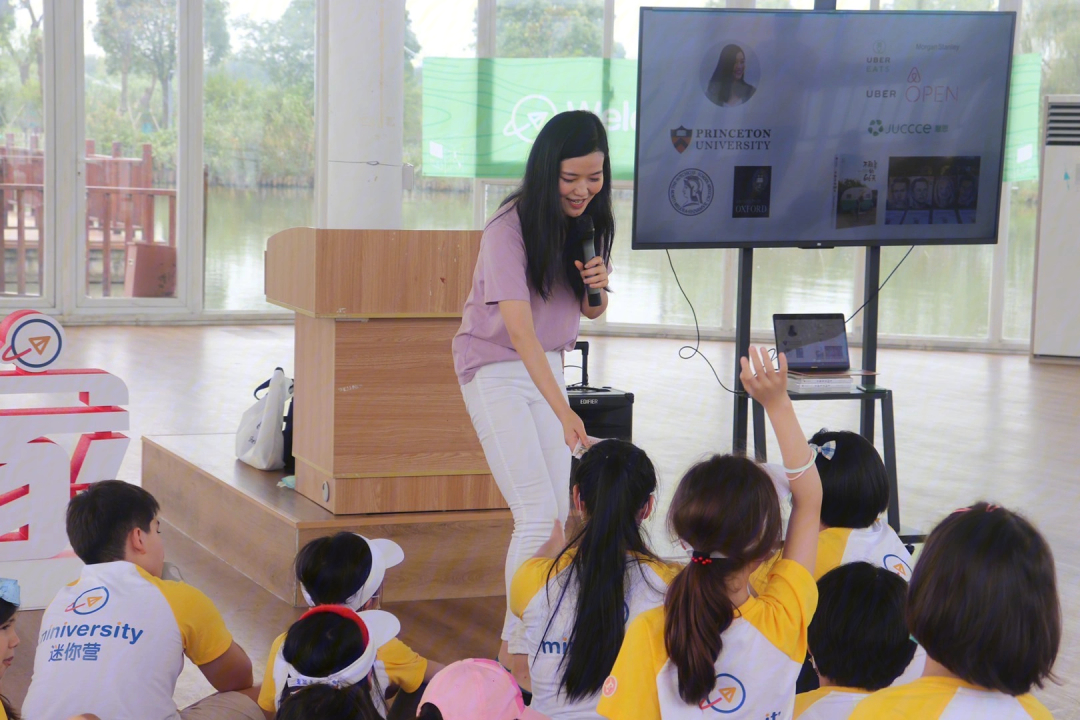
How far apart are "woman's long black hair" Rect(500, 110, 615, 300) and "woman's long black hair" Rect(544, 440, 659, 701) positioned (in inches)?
23.4

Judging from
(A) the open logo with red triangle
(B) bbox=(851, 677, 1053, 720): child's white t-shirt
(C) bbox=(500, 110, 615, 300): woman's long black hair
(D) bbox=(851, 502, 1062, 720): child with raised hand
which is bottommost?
(B) bbox=(851, 677, 1053, 720): child's white t-shirt

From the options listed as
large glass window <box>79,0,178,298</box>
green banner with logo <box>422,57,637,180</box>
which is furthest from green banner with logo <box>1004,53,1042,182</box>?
large glass window <box>79,0,178,298</box>

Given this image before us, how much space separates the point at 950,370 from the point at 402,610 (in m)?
6.13

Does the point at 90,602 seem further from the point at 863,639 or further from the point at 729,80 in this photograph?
the point at 729,80

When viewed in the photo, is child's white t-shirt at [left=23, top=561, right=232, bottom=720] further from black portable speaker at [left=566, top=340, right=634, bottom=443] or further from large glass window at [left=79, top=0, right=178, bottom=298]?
large glass window at [left=79, top=0, right=178, bottom=298]

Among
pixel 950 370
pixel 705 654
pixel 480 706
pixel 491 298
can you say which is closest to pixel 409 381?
pixel 491 298

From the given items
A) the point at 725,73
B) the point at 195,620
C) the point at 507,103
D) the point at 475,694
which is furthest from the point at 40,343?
the point at 507,103

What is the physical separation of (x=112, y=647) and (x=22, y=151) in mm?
8036

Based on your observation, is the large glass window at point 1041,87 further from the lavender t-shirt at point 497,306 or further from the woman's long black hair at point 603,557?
the woman's long black hair at point 603,557

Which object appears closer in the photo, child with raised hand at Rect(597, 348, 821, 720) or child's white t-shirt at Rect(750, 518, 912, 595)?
child with raised hand at Rect(597, 348, 821, 720)

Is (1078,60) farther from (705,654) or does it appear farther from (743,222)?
(705,654)

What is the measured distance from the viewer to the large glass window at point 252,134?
31.4 feet

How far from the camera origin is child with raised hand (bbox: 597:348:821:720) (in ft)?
5.23

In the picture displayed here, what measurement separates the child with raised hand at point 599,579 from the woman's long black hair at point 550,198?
567mm
